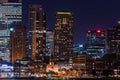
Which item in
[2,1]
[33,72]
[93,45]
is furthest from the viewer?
[93,45]

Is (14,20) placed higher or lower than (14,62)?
higher

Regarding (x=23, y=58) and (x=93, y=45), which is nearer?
(x=23, y=58)

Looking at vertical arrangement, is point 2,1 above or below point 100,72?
above

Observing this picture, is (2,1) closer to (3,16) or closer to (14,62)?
(3,16)

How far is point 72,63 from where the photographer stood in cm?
13612

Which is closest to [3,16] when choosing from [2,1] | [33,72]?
[2,1]

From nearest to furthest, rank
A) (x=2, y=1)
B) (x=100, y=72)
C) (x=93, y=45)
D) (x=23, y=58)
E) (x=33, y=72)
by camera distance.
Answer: (x=100, y=72) → (x=33, y=72) → (x=23, y=58) → (x=2, y=1) → (x=93, y=45)

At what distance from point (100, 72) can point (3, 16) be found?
43.6m

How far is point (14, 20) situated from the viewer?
490ft

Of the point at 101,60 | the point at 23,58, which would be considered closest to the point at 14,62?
the point at 23,58

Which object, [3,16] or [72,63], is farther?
[3,16]

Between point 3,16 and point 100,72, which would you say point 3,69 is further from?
point 100,72

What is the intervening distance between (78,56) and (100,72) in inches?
695

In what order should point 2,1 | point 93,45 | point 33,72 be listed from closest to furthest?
point 33,72 < point 2,1 < point 93,45
